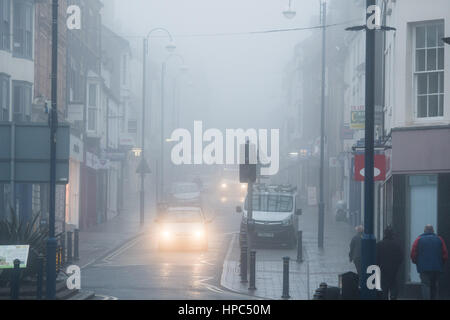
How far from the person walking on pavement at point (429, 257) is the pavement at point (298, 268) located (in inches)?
119

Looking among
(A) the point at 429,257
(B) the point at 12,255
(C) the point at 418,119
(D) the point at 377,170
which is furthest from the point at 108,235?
(A) the point at 429,257

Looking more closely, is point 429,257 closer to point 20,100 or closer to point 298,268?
point 298,268

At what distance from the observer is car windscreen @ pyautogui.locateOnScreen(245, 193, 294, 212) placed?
1454 inches

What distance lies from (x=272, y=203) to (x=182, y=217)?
4666 millimetres

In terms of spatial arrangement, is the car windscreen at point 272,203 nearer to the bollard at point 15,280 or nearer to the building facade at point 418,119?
the building facade at point 418,119

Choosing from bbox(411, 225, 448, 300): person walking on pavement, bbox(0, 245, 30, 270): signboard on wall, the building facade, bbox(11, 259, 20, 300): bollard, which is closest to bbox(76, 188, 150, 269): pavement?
bbox(0, 245, 30, 270): signboard on wall

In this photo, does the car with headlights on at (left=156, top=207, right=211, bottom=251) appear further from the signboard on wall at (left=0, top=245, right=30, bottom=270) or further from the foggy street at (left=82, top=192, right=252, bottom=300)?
the signboard on wall at (left=0, top=245, right=30, bottom=270)

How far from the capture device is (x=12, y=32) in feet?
110

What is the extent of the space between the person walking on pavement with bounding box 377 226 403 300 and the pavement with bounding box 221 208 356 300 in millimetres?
2639

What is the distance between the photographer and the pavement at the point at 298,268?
74.2ft

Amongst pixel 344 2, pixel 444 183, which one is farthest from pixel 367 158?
pixel 344 2

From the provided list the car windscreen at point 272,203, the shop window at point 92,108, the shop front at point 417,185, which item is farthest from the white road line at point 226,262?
the shop window at point 92,108
